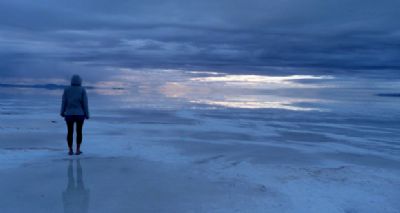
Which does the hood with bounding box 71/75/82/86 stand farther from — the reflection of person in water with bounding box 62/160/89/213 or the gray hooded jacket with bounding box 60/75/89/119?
the reflection of person in water with bounding box 62/160/89/213

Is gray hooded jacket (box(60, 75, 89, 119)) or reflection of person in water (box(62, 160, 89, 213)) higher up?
gray hooded jacket (box(60, 75, 89, 119))

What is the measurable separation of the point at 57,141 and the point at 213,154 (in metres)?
4.91

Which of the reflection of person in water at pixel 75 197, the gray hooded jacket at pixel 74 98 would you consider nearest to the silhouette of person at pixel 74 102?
the gray hooded jacket at pixel 74 98

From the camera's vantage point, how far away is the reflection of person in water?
6058mm

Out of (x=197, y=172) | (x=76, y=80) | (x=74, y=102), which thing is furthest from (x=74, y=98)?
(x=197, y=172)

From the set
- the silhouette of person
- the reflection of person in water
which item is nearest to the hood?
the silhouette of person

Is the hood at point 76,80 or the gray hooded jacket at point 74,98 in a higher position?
the hood at point 76,80

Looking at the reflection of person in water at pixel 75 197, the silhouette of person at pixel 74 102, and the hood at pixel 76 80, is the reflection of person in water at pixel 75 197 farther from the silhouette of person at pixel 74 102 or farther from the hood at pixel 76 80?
the hood at pixel 76 80

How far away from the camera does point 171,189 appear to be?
23.4ft

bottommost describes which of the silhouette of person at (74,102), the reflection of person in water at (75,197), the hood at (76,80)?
the reflection of person in water at (75,197)

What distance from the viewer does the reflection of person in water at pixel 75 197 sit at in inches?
238

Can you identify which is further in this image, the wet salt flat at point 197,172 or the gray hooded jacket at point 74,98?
the gray hooded jacket at point 74,98

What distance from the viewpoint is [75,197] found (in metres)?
6.60

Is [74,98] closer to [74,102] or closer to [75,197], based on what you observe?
[74,102]
